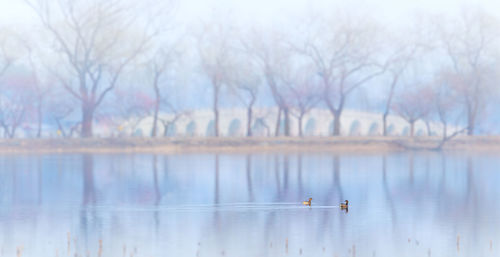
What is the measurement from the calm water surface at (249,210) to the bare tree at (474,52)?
21.9m

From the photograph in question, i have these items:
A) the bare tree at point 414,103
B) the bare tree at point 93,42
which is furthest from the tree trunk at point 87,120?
the bare tree at point 414,103

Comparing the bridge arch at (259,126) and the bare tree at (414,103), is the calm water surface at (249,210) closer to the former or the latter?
the bridge arch at (259,126)

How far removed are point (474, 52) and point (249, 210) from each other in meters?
45.9

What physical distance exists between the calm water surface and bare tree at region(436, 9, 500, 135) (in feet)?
72.0

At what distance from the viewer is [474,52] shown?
63.4 m

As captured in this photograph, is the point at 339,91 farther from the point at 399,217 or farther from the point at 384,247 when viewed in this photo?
→ the point at 384,247

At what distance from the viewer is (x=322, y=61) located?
205ft

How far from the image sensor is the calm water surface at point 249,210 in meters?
16.3

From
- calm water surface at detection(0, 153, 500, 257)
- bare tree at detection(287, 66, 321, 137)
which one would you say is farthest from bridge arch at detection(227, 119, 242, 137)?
calm water surface at detection(0, 153, 500, 257)

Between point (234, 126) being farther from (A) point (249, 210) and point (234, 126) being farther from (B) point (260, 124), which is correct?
(A) point (249, 210)

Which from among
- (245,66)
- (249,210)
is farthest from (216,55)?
(249,210)

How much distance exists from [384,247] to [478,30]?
168 ft

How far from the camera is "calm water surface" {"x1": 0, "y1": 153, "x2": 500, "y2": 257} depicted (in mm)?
16266

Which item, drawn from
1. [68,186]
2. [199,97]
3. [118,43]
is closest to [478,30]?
[199,97]
